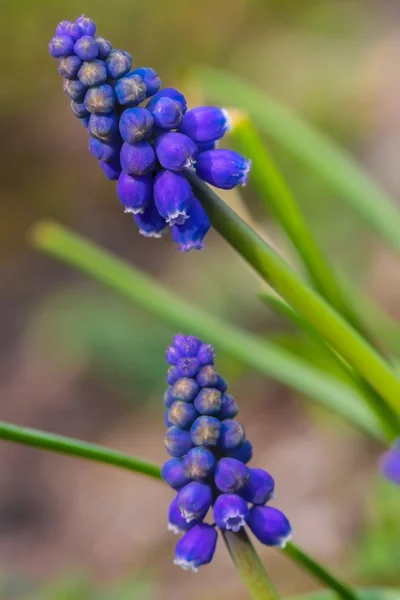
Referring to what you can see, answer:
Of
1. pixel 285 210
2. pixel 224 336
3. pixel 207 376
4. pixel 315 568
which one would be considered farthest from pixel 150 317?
pixel 207 376

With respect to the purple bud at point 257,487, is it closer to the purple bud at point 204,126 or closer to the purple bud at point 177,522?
the purple bud at point 177,522

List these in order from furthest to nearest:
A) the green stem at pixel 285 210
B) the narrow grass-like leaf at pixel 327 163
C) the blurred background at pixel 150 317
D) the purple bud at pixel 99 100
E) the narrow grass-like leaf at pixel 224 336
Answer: the blurred background at pixel 150 317, the narrow grass-like leaf at pixel 327 163, the narrow grass-like leaf at pixel 224 336, the green stem at pixel 285 210, the purple bud at pixel 99 100

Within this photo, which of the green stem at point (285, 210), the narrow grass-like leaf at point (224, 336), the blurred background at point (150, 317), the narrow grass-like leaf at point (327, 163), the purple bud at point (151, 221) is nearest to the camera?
the purple bud at point (151, 221)

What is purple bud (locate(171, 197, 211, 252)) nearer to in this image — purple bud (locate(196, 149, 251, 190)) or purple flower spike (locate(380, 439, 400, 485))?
purple bud (locate(196, 149, 251, 190))

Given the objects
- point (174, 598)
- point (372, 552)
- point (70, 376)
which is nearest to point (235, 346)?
point (372, 552)

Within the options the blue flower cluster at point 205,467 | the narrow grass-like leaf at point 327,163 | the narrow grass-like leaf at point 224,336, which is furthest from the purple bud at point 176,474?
the narrow grass-like leaf at point 327,163

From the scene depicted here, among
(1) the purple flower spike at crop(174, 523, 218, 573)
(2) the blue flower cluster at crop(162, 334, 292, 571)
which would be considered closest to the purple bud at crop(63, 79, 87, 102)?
(2) the blue flower cluster at crop(162, 334, 292, 571)

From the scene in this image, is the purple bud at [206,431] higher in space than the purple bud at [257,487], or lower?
higher

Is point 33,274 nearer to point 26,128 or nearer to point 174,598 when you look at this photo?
point 26,128
